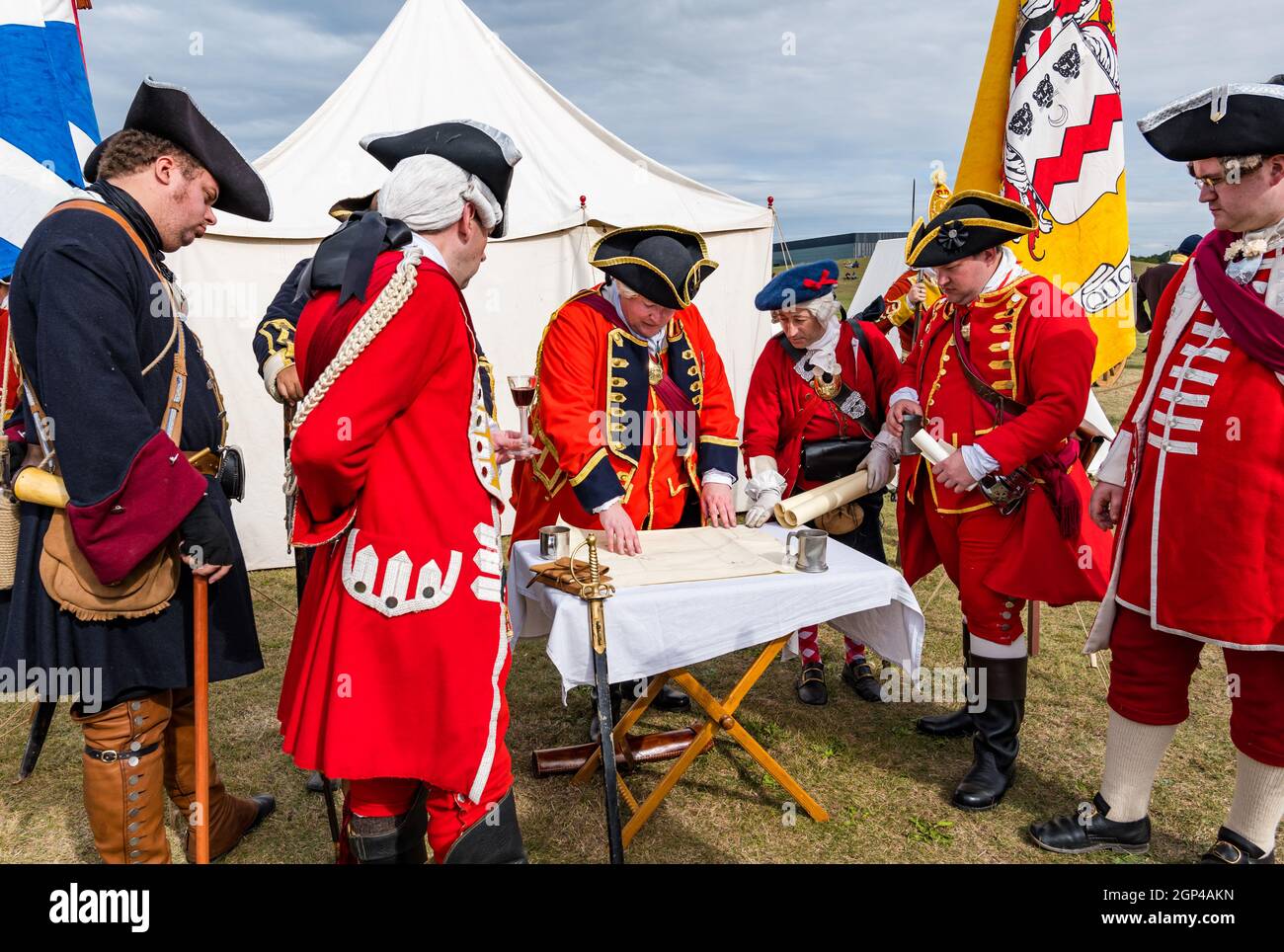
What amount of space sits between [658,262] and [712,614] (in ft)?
4.24

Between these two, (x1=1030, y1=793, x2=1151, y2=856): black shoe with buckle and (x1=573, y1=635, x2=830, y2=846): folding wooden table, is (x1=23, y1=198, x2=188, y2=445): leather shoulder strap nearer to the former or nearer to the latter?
(x1=573, y1=635, x2=830, y2=846): folding wooden table

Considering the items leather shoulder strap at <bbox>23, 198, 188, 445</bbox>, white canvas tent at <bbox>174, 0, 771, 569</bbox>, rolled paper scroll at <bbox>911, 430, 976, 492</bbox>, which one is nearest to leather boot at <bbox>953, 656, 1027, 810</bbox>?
rolled paper scroll at <bbox>911, 430, 976, 492</bbox>

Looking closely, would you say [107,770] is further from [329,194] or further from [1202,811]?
[329,194]

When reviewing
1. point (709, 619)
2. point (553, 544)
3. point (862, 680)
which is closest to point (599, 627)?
point (709, 619)

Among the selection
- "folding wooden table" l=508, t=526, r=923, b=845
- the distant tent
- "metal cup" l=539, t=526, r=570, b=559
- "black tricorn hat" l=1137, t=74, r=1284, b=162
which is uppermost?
the distant tent

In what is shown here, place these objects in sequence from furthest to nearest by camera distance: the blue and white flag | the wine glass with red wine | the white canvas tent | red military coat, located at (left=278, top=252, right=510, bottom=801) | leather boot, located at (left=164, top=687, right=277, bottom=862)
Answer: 1. the white canvas tent
2. the blue and white flag
3. the wine glass with red wine
4. leather boot, located at (left=164, top=687, right=277, bottom=862)
5. red military coat, located at (left=278, top=252, right=510, bottom=801)

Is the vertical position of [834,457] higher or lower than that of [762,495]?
higher

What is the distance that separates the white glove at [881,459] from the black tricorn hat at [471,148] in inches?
88.9

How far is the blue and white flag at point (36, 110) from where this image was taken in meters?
4.50

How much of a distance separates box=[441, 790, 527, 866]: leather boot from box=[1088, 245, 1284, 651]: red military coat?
6.76 ft

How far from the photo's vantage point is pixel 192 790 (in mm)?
2887

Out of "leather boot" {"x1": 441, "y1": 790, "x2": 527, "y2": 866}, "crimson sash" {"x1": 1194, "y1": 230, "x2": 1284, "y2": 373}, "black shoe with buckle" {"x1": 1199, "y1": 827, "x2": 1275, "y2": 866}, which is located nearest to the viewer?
"leather boot" {"x1": 441, "y1": 790, "x2": 527, "y2": 866}

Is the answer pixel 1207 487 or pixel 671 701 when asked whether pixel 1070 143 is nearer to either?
pixel 1207 487

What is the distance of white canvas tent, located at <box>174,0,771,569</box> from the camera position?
19.7 ft
